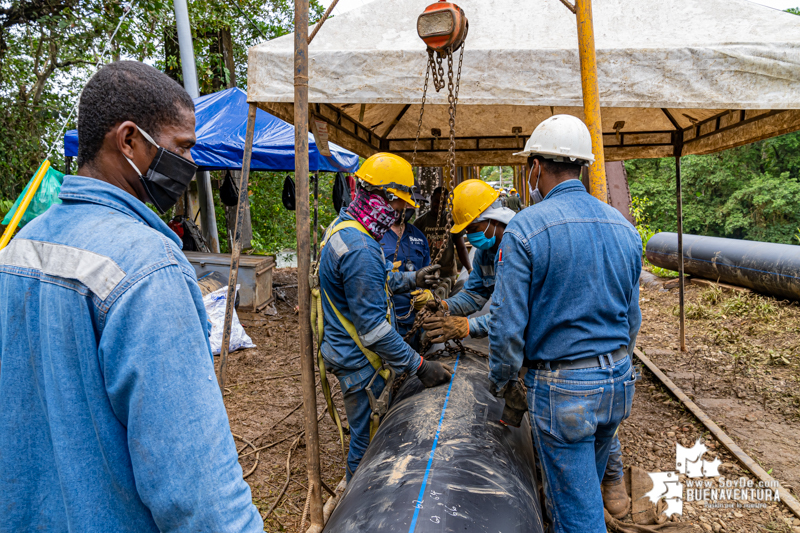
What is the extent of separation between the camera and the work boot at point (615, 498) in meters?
3.13

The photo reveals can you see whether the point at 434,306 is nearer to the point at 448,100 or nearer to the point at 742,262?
the point at 448,100

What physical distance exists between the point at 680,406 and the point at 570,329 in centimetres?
342

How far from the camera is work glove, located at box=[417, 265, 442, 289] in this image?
3.18 metres

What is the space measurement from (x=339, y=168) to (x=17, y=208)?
385cm

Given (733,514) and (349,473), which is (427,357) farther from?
(733,514)

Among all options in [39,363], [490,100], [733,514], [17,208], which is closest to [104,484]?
[39,363]

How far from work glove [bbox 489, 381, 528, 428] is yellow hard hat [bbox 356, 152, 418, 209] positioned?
3.98 feet

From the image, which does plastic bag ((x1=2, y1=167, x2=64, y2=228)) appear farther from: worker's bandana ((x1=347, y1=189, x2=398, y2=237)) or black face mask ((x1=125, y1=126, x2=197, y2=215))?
black face mask ((x1=125, y1=126, x2=197, y2=215))

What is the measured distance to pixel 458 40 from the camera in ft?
8.48

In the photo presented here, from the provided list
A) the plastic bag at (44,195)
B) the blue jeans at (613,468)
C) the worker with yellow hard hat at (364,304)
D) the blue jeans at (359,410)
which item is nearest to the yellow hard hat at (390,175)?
the worker with yellow hard hat at (364,304)

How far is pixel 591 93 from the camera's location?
2703mm

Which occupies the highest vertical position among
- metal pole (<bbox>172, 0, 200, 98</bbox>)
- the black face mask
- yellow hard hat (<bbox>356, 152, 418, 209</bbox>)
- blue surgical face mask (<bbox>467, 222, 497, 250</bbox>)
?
metal pole (<bbox>172, 0, 200, 98</bbox>)

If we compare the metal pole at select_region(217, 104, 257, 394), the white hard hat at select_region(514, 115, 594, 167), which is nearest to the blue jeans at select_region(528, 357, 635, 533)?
the white hard hat at select_region(514, 115, 594, 167)

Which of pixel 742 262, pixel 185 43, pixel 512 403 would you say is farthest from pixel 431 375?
pixel 742 262
